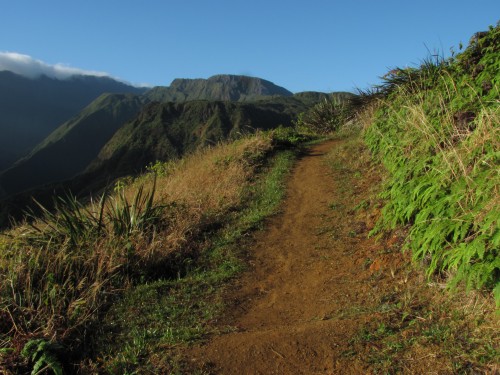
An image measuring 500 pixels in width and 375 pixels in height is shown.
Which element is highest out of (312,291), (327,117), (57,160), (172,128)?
(327,117)

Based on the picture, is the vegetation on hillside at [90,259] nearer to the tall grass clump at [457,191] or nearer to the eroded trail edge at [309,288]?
the eroded trail edge at [309,288]

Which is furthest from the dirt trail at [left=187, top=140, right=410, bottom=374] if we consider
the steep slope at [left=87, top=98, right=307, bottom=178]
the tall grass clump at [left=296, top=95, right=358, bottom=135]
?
the steep slope at [left=87, top=98, right=307, bottom=178]

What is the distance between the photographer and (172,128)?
127000 mm

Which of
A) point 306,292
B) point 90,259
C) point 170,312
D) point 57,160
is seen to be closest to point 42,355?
point 170,312

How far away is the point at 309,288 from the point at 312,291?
0.32 ft

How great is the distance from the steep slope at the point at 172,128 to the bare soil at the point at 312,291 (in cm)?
9894

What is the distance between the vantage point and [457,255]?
3.71 meters

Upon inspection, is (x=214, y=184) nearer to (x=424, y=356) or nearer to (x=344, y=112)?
(x=424, y=356)

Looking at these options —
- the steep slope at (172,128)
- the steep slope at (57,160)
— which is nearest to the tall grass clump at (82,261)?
the steep slope at (172,128)

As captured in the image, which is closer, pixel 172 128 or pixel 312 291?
pixel 312 291

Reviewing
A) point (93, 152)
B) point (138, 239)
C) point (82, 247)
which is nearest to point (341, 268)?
point (138, 239)

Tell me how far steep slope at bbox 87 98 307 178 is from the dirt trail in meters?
98.8

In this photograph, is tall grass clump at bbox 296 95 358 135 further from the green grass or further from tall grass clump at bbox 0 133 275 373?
the green grass

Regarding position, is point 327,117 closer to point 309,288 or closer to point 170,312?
point 309,288
